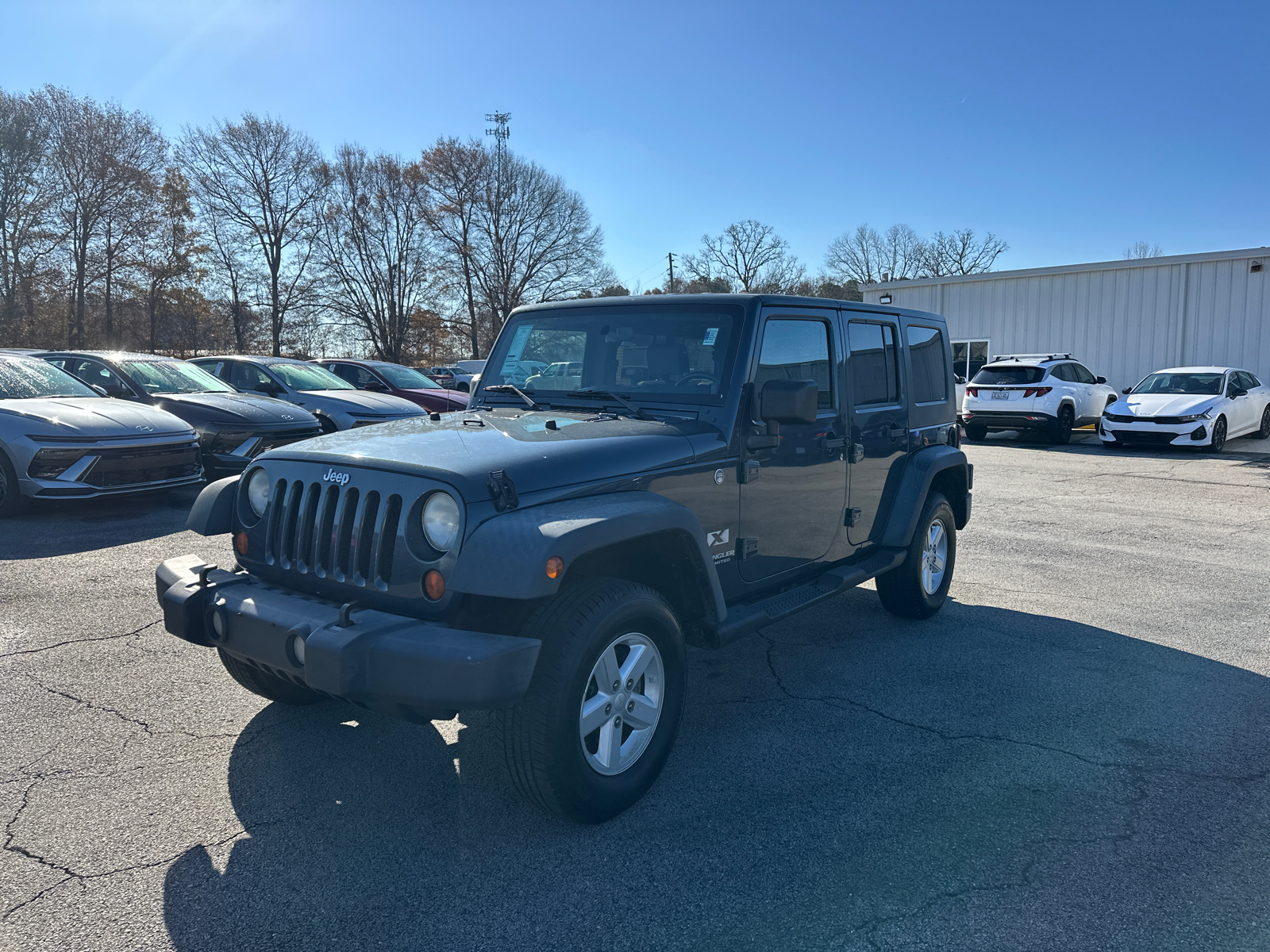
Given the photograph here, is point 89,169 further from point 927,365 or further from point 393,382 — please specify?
point 927,365

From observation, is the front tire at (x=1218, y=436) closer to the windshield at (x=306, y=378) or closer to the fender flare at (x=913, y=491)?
the fender flare at (x=913, y=491)

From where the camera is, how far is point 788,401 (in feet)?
11.8

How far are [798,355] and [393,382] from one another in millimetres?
13373

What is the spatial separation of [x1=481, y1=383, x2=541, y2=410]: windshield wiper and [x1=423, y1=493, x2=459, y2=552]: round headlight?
1.32 meters

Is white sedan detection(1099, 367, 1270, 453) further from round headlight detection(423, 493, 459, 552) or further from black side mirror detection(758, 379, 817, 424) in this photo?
round headlight detection(423, 493, 459, 552)

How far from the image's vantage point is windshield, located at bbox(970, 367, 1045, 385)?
17.8m

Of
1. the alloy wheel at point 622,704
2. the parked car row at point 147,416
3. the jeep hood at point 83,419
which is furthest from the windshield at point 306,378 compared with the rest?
the alloy wheel at point 622,704

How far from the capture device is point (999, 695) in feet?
14.2

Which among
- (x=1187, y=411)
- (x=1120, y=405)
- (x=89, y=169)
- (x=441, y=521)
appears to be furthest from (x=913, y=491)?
(x=89, y=169)

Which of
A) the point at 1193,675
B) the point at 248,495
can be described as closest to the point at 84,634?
the point at 248,495

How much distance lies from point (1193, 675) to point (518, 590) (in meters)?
3.88

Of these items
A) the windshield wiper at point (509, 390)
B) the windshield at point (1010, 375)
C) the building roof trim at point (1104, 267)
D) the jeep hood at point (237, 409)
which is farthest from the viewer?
the building roof trim at point (1104, 267)

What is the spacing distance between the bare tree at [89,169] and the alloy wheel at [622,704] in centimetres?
3720

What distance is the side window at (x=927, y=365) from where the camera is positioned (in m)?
5.44
